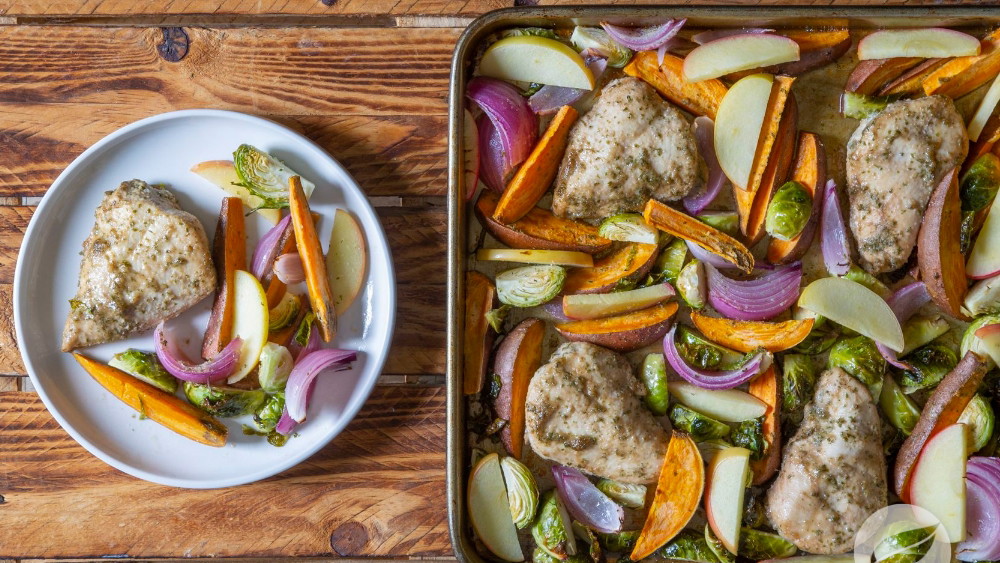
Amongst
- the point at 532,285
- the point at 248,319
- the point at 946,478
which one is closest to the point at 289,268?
the point at 248,319

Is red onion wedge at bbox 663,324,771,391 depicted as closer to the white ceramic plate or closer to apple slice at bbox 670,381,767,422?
apple slice at bbox 670,381,767,422

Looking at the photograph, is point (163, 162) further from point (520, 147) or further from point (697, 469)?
point (697, 469)

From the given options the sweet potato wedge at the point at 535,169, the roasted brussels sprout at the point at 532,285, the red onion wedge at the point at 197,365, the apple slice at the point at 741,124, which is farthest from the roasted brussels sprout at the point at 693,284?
Result: the red onion wedge at the point at 197,365

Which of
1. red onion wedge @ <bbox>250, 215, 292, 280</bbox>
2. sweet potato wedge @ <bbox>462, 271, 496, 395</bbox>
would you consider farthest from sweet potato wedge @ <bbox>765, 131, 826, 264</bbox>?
red onion wedge @ <bbox>250, 215, 292, 280</bbox>

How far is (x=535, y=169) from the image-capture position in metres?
2.96

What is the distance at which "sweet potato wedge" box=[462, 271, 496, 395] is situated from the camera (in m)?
2.99

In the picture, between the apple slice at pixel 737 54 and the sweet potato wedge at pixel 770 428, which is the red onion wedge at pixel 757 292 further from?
the apple slice at pixel 737 54

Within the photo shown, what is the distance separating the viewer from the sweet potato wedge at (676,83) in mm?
2994

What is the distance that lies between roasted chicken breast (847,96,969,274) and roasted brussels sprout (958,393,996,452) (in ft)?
2.13

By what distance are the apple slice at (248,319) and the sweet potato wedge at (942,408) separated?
2.70 metres

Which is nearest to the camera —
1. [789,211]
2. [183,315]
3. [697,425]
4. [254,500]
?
[789,211]

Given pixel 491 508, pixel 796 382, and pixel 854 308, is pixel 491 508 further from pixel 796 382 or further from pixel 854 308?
pixel 854 308

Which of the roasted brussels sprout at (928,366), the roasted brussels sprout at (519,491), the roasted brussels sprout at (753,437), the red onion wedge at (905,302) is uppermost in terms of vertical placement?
the red onion wedge at (905,302)

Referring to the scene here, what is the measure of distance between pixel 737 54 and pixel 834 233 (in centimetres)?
84
